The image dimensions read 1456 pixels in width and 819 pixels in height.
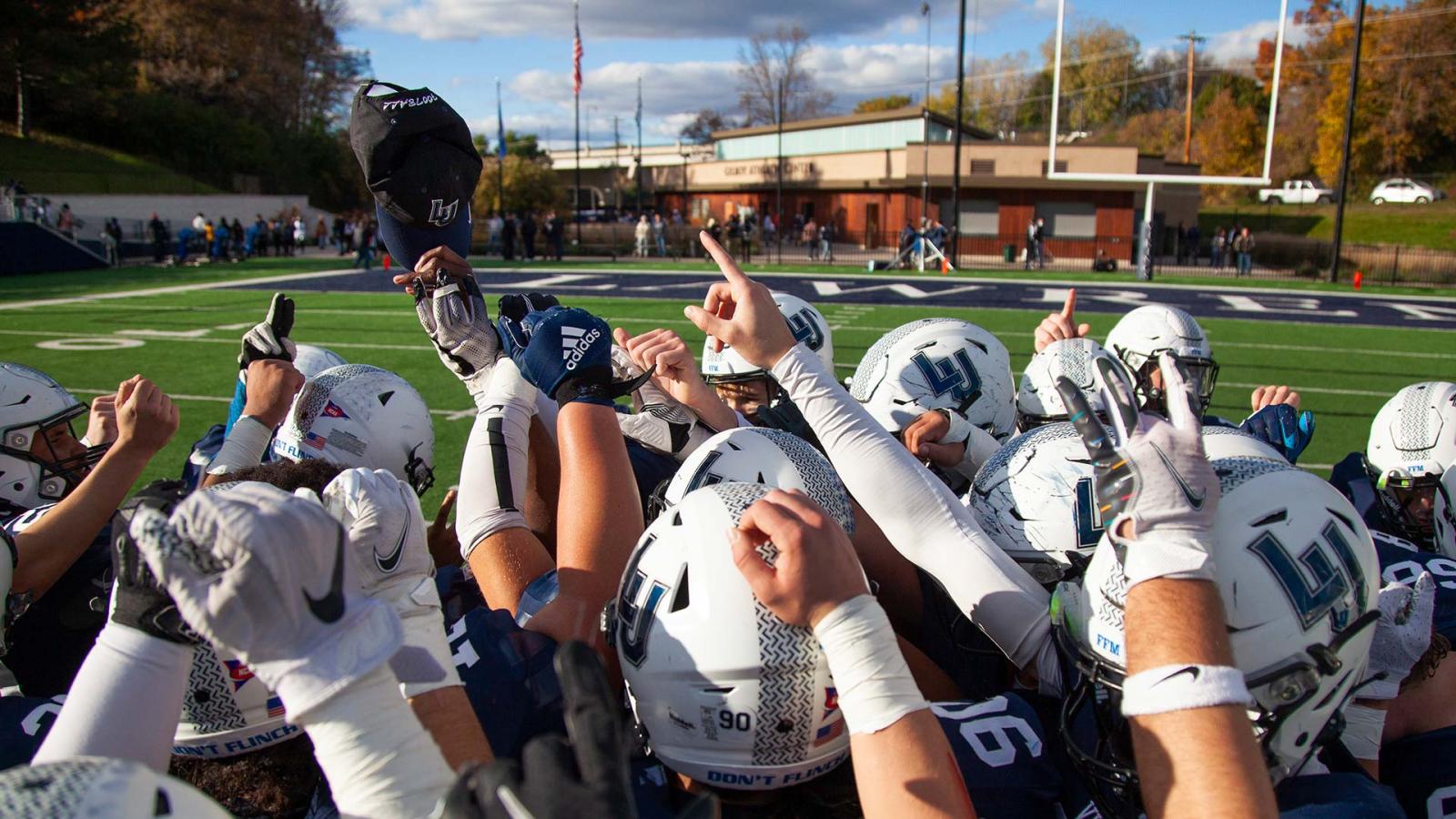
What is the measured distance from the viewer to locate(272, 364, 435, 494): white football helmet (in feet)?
11.2

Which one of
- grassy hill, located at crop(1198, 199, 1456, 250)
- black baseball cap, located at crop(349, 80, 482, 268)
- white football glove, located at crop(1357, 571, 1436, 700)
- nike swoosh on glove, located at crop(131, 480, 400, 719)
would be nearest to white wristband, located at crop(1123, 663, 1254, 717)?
white football glove, located at crop(1357, 571, 1436, 700)

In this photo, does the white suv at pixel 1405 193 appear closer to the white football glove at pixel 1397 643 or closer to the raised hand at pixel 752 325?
the white football glove at pixel 1397 643

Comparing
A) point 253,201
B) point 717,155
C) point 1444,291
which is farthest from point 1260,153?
point 253,201

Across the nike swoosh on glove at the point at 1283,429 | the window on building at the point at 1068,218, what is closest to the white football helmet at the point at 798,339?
the nike swoosh on glove at the point at 1283,429

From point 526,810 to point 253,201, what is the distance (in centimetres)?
5120

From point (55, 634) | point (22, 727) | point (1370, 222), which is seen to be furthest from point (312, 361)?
point (1370, 222)

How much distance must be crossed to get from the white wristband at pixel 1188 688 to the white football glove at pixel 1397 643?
34.7 inches

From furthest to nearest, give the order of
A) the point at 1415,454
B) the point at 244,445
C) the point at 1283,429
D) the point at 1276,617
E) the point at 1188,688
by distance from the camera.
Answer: the point at 1283,429, the point at 1415,454, the point at 244,445, the point at 1276,617, the point at 1188,688

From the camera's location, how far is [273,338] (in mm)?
3314

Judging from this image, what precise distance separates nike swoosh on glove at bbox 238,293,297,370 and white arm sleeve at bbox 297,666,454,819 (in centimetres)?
220

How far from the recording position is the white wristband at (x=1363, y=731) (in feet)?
7.45

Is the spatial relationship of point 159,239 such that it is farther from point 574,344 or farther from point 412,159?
point 574,344

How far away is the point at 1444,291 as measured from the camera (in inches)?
847

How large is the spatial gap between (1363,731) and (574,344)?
217cm
